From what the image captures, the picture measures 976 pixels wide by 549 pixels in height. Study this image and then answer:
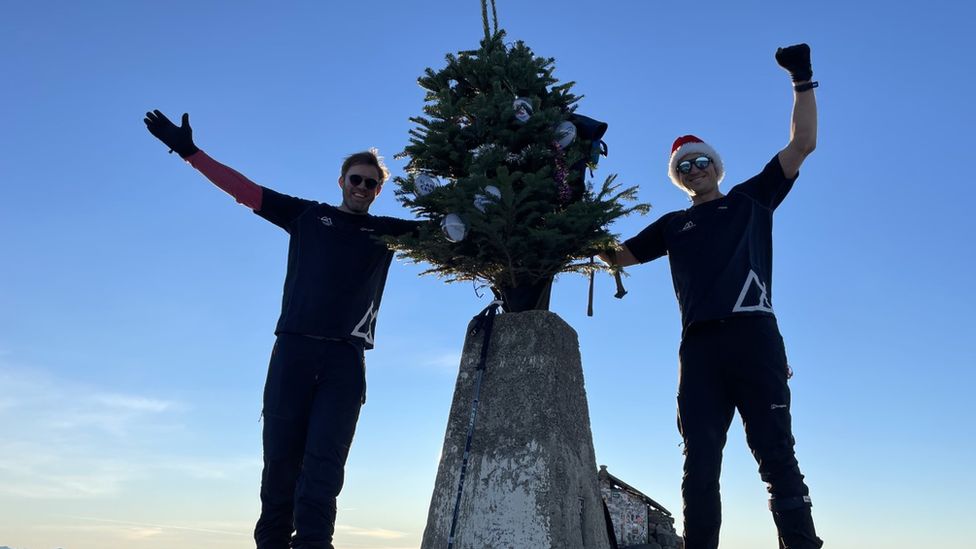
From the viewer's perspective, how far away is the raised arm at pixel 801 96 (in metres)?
5.48

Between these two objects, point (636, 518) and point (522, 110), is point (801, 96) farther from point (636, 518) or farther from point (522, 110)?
point (636, 518)

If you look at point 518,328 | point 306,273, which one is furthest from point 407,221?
point 518,328

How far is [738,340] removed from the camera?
5180mm

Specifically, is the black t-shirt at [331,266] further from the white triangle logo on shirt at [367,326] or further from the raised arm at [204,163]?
the raised arm at [204,163]

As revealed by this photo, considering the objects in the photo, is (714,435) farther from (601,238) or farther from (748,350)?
(601,238)

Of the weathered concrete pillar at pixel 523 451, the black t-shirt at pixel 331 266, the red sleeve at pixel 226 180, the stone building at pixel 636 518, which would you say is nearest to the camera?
the weathered concrete pillar at pixel 523 451

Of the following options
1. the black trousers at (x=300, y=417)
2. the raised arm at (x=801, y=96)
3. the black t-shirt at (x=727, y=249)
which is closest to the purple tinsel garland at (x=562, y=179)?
the black t-shirt at (x=727, y=249)

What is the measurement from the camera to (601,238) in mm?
5770

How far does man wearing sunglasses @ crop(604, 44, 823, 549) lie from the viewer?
5.05 meters

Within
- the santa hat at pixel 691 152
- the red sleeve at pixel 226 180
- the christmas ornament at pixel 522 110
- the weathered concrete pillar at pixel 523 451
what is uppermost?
the christmas ornament at pixel 522 110

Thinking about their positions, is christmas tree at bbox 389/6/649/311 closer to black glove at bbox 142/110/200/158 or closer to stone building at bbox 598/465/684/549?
black glove at bbox 142/110/200/158

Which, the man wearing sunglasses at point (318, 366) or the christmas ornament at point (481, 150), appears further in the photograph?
the christmas ornament at point (481, 150)

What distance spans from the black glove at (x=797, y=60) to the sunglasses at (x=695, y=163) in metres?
0.79

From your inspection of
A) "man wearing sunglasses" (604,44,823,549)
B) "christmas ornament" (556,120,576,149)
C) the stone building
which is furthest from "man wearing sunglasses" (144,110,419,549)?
the stone building
